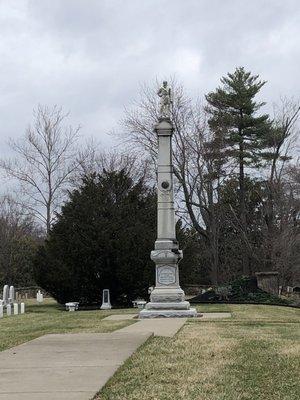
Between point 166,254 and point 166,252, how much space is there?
63mm

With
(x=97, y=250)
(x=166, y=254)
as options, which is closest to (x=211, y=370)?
(x=166, y=254)

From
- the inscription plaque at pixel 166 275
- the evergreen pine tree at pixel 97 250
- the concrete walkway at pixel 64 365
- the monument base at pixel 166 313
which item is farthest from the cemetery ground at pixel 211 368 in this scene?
the evergreen pine tree at pixel 97 250

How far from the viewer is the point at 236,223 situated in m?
44.8

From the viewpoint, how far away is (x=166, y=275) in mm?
18047

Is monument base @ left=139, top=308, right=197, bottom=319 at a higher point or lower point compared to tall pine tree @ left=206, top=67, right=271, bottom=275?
lower

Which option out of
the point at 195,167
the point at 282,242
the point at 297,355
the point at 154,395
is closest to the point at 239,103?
the point at 195,167

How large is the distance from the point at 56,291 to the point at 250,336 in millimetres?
15550

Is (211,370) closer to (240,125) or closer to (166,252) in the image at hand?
(166,252)

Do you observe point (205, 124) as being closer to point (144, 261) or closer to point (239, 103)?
point (239, 103)

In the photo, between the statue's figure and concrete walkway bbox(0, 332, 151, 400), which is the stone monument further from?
concrete walkway bbox(0, 332, 151, 400)

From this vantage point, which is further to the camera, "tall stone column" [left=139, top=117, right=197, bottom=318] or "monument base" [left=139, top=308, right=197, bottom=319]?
"tall stone column" [left=139, top=117, right=197, bottom=318]

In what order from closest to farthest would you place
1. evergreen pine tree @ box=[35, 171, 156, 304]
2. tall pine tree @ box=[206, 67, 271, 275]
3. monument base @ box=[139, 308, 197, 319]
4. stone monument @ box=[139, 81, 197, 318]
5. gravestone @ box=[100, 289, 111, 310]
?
monument base @ box=[139, 308, 197, 319] < stone monument @ box=[139, 81, 197, 318] < gravestone @ box=[100, 289, 111, 310] < evergreen pine tree @ box=[35, 171, 156, 304] < tall pine tree @ box=[206, 67, 271, 275]

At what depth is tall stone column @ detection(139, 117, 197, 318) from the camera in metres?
17.5

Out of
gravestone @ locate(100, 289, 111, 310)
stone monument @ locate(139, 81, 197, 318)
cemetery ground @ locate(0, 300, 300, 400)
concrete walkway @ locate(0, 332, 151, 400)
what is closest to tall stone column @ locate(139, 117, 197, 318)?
stone monument @ locate(139, 81, 197, 318)
